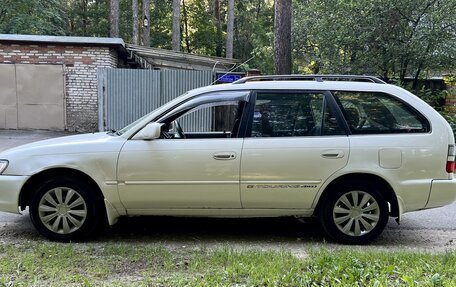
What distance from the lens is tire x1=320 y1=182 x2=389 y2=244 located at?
15.7ft

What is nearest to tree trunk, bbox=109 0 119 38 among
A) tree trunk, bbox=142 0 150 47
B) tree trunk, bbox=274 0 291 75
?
tree trunk, bbox=142 0 150 47

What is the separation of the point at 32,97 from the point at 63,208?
35.7 ft

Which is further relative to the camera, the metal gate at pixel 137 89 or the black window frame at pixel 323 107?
the metal gate at pixel 137 89

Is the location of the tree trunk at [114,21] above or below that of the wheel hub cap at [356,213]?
above

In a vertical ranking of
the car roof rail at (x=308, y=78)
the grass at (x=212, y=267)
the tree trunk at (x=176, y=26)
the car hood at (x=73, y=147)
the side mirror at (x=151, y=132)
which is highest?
the tree trunk at (x=176, y=26)

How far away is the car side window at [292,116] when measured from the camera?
479cm

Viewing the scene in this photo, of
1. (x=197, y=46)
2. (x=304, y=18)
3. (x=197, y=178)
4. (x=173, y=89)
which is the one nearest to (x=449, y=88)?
(x=304, y=18)

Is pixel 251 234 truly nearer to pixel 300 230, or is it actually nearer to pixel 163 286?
pixel 300 230

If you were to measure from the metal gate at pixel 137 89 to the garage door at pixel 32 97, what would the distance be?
1.76 m

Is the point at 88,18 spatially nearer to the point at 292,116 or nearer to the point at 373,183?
the point at 292,116

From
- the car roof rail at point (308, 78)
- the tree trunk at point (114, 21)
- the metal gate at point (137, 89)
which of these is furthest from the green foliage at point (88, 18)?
the car roof rail at point (308, 78)

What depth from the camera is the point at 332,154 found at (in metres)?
4.68

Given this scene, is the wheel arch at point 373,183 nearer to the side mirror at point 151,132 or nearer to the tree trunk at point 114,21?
the side mirror at point 151,132

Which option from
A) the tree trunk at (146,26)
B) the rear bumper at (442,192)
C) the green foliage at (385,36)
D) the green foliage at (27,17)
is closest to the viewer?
the rear bumper at (442,192)
